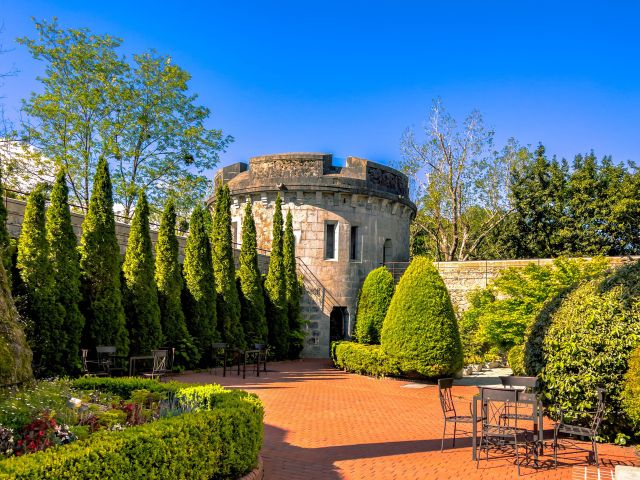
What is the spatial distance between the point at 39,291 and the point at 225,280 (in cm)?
702

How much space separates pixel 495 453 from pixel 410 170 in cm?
2713

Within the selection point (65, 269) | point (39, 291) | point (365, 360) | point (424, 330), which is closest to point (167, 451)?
point (39, 291)

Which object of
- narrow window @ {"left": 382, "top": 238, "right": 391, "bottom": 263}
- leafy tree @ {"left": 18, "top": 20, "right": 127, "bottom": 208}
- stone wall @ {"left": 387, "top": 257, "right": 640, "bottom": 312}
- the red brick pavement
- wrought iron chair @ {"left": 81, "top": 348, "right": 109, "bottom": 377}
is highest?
leafy tree @ {"left": 18, "top": 20, "right": 127, "bottom": 208}

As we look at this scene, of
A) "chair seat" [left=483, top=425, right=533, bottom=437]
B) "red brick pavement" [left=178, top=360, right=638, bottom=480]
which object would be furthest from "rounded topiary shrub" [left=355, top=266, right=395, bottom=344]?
"chair seat" [left=483, top=425, right=533, bottom=437]

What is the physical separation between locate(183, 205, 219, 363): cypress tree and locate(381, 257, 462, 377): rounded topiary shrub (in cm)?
570

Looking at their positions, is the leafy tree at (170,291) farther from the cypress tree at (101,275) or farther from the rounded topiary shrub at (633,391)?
the rounded topiary shrub at (633,391)

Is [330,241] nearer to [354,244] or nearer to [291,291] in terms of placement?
[354,244]

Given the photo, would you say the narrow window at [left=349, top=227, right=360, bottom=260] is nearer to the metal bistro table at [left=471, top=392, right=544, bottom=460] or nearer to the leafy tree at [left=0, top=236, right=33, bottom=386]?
the metal bistro table at [left=471, top=392, right=544, bottom=460]

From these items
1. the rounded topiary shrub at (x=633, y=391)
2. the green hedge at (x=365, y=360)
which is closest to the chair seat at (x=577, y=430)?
the rounded topiary shrub at (x=633, y=391)

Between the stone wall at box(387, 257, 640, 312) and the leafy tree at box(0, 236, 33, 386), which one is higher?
the stone wall at box(387, 257, 640, 312)

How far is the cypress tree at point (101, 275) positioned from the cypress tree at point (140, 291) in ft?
2.41

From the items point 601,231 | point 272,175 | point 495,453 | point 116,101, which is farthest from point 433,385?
point 116,101

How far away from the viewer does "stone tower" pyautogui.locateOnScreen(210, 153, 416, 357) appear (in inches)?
853

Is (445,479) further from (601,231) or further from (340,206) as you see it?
(601,231)
